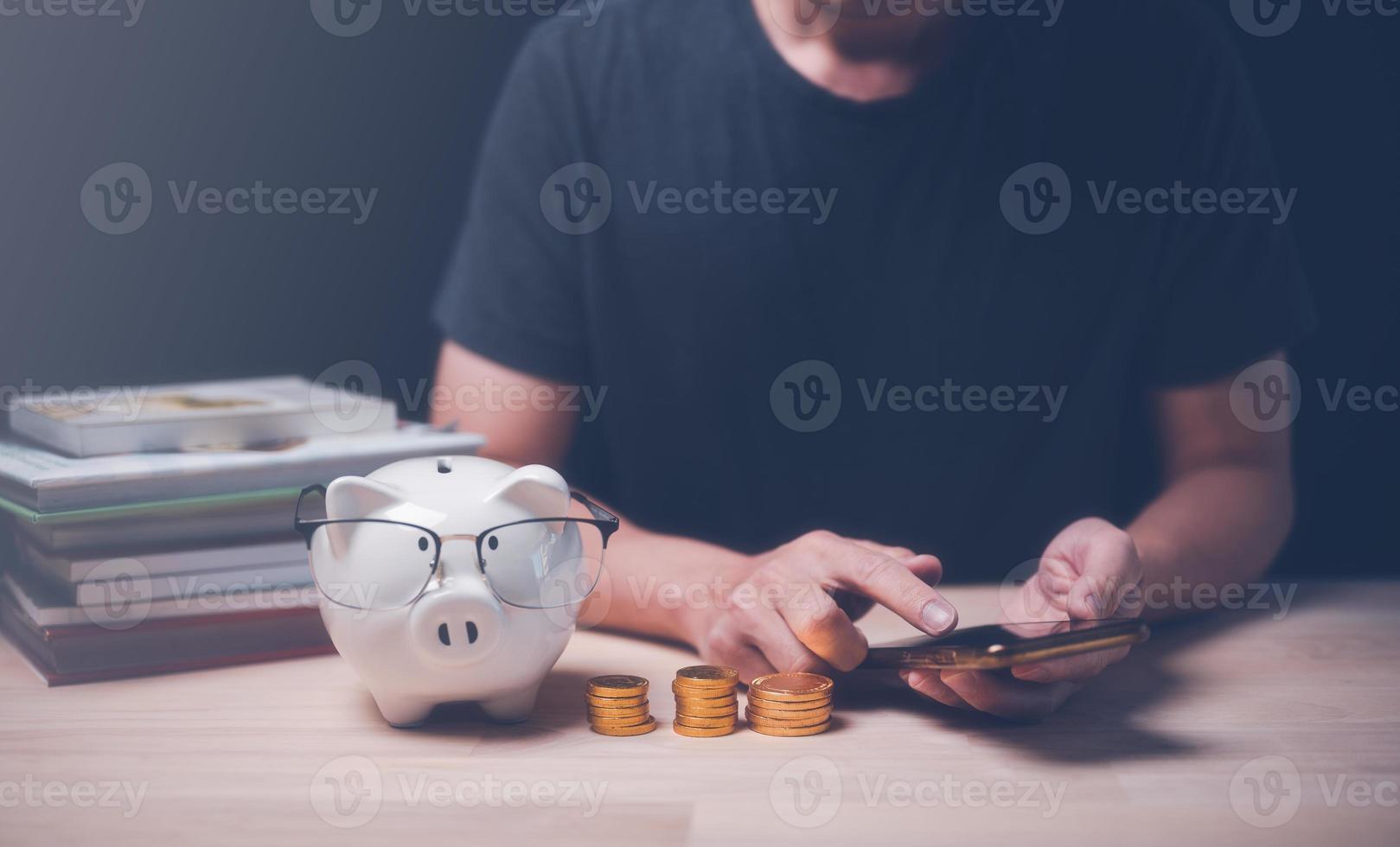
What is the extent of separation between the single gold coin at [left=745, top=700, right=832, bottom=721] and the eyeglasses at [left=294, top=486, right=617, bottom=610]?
17 centimetres

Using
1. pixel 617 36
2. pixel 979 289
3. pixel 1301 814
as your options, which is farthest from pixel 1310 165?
pixel 1301 814

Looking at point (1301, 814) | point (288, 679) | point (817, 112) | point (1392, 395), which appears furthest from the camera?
point (1392, 395)

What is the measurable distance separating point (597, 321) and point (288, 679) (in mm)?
683

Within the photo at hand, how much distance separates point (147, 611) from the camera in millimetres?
1006

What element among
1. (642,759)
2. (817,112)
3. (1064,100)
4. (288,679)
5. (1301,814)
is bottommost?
(288,679)

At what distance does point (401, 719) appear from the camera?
87 cm

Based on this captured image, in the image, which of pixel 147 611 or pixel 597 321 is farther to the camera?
pixel 597 321

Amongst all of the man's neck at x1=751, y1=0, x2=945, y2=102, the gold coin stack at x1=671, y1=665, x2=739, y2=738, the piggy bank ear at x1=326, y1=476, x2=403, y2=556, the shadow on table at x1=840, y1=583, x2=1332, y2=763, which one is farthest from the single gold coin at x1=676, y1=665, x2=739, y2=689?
the man's neck at x1=751, y1=0, x2=945, y2=102

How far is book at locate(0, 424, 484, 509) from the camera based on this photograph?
0.98 m

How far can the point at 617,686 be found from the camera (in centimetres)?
87

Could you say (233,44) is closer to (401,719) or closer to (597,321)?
(597,321)

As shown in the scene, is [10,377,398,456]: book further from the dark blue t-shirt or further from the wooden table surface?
the dark blue t-shirt

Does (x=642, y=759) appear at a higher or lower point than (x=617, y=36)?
lower

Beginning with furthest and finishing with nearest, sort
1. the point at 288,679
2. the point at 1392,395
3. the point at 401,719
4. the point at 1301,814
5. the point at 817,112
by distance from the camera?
the point at 1392,395, the point at 817,112, the point at 288,679, the point at 401,719, the point at 1301,814
